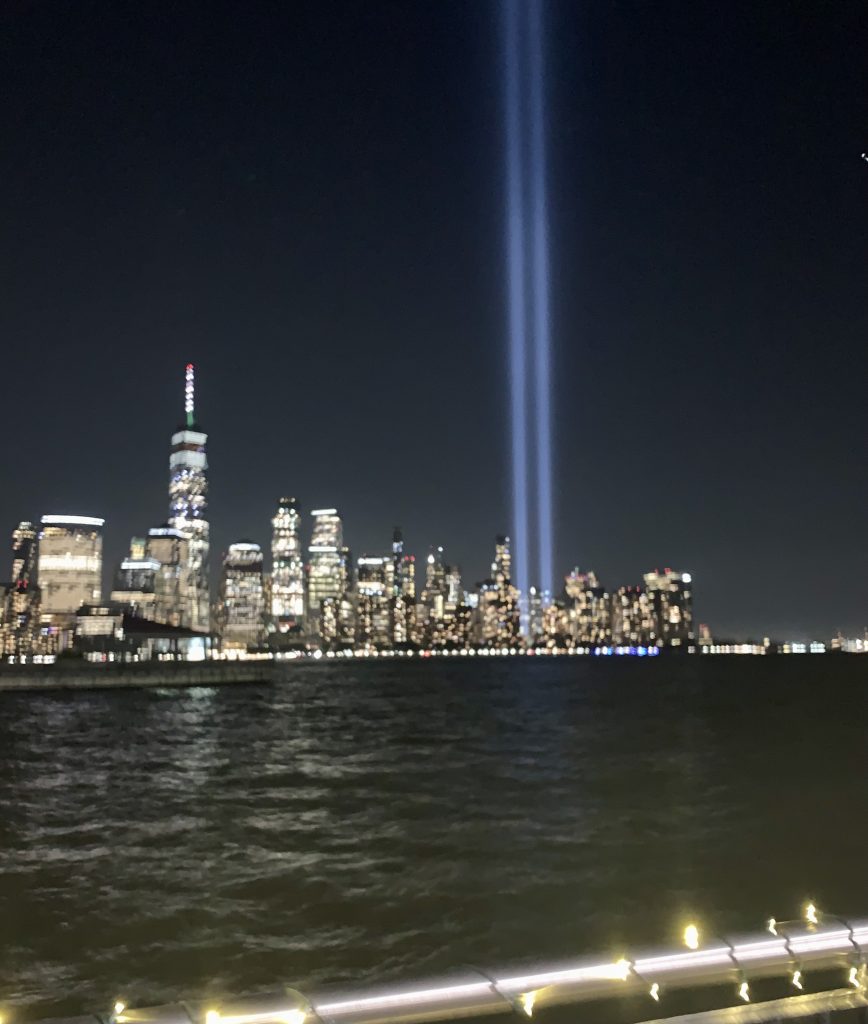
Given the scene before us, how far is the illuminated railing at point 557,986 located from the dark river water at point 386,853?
1795 millimetres

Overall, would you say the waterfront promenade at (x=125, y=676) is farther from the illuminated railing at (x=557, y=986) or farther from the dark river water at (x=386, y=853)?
the illuminated railing at (x=557, y=986)

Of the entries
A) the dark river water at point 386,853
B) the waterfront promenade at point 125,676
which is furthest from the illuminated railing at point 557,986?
the waterfront promenade at point 125,676

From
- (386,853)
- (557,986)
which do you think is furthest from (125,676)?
(557,986)

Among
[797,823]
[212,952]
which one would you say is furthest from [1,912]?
[797,823]

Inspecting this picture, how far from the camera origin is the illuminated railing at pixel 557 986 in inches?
169

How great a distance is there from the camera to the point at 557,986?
4617 millimetres

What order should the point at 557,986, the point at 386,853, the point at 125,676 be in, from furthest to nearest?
1. the point at 125,676
2. the point at 386,853
3. the point at 557,986

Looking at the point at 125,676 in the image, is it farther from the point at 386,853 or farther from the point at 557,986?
the point at 557,986

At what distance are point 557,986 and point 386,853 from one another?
516 inches

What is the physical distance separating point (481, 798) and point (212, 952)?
1394 cm

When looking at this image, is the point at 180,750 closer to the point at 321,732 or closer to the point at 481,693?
the point at 321,732

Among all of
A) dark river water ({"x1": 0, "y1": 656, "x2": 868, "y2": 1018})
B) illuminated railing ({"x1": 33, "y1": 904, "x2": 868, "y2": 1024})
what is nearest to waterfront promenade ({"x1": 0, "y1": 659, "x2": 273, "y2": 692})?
dark river water ({"x1": 0, "y1": 656, "x2": 868, "y2": 1018})

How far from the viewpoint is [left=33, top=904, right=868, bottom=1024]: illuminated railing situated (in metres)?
4.30

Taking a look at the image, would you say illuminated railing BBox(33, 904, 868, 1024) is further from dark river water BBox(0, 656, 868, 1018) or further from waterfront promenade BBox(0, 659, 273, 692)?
waterfront promenade BBox(0, 659, 273, 692)
